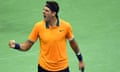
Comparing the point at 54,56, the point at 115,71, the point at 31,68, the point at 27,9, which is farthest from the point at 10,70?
the point at 27,9

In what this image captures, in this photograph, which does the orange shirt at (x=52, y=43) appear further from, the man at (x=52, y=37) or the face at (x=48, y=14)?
the face at (x=48, y=14)

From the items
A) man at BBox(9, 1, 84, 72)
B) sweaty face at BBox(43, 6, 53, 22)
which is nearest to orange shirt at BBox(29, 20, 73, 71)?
man at BBox(9, 1, 84, 72)

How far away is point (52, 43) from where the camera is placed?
7531mm

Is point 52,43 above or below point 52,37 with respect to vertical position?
below

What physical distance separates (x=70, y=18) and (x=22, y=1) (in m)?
2.22

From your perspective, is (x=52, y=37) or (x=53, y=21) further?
(x=53, y=21)

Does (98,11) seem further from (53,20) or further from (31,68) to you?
(53,20)

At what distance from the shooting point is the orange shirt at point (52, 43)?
753 centimetres

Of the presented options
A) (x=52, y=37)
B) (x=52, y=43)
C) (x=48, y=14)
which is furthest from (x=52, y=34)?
(x=48, y=14)

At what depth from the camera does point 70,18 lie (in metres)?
13.7

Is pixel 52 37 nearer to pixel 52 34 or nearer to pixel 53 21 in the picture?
pixel 52 34

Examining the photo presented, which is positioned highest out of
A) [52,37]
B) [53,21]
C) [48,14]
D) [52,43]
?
[48,14]

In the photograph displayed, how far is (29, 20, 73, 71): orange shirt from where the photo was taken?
7527 mm

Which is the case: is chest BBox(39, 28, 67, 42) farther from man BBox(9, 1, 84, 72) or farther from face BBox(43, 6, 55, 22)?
face BBox(43, 6, 55, 22)
